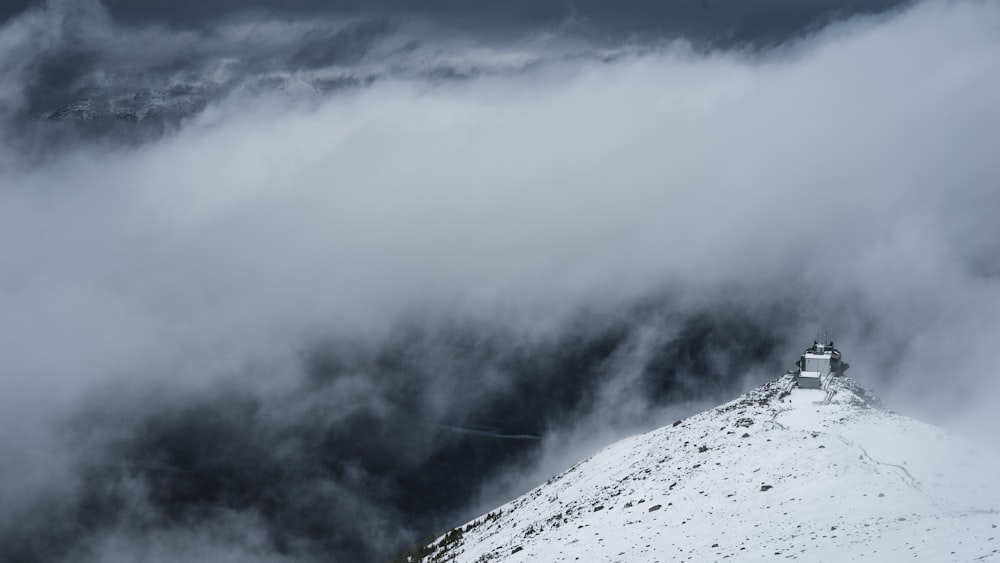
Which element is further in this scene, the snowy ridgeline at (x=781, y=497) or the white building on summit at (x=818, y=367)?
the white building on summit at (x=818, y=367)

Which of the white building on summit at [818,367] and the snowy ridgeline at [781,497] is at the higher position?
the white building on summit at [818,367]

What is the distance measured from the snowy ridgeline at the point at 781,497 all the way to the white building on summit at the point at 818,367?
4.64ft

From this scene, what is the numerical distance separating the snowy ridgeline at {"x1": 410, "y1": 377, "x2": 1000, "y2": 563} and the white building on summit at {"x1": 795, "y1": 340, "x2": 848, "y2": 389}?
141cm

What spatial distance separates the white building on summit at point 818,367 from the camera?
77500mm

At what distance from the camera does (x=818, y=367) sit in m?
80.7

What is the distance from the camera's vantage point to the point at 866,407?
71812 millimetres

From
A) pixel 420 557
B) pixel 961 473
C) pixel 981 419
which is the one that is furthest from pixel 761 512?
pixel 981 419

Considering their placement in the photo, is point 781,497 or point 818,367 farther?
point 818,367

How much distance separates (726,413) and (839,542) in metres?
30.1

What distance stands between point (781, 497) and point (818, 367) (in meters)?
29.5

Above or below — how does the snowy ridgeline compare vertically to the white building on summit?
below

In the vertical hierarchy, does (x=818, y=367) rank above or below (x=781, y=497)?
above

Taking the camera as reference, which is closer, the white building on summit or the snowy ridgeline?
the snowy ridgeline

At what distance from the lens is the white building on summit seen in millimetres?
77500
